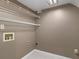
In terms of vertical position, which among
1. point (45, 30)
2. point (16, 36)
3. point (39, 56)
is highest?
point (45, 30)

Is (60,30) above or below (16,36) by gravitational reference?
above

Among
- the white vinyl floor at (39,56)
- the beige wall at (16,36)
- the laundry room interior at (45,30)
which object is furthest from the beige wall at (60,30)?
the beige wall at (16,36)

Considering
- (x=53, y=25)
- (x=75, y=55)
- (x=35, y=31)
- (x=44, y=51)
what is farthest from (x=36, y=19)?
(x=75, y=55)

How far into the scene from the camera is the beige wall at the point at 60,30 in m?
3.87

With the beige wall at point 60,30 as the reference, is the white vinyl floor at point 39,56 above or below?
below

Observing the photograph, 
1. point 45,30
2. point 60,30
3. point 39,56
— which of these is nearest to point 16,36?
point 39,56

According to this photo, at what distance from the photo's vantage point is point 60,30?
13.3ft

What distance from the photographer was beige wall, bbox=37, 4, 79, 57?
3.87m

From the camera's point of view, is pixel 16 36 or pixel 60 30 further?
pixel 60 30

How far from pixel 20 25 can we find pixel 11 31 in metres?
0.53

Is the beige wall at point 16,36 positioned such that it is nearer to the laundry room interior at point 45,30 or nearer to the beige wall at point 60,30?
the laundry room interior at point 45,30

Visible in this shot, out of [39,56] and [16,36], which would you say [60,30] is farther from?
[16,36]

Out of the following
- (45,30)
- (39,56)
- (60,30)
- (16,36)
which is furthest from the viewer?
(45,30)

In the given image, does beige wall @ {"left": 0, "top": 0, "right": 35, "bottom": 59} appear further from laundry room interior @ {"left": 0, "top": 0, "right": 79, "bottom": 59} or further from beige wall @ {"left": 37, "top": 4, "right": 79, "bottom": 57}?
→ beige wall @ {"left": 37, "top": 4, "right": 79, "bottom": 57}
